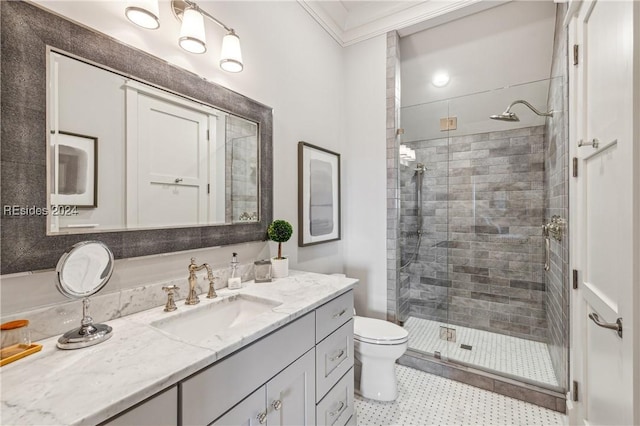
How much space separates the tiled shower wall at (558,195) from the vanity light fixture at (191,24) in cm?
201

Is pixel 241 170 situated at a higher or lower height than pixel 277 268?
higher

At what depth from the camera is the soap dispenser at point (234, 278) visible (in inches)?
56.9

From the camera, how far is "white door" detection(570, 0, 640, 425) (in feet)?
2.92

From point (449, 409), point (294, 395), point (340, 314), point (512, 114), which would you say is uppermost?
point (512, 114)

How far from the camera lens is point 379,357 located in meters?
1.86

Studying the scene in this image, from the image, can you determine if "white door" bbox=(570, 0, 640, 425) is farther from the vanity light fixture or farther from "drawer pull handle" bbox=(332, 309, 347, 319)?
the vanity light fixture

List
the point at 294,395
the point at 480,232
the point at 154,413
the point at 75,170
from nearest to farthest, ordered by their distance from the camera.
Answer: the point at 154,413
the point at 75,170
the point at 294,395
the point at 480,232

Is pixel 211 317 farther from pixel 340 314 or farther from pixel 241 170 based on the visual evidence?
pixel 241 170

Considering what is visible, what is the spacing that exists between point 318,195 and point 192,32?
53.4 inches

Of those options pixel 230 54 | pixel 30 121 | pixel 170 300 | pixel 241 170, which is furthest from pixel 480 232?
pixel 30 121

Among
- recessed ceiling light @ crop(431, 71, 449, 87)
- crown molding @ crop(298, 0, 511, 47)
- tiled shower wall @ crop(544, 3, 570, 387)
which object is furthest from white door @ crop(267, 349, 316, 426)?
recessed ceiling light @ crop(431, 71, 449, 87)

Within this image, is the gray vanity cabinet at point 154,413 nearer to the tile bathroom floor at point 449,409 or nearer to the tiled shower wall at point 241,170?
the tiled shower wall at point 241,170

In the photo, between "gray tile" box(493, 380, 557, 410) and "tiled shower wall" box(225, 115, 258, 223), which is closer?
"tiled shower wall" box(225, 115, 258, 223)

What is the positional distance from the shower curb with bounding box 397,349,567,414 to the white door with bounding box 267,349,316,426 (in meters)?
1.40
